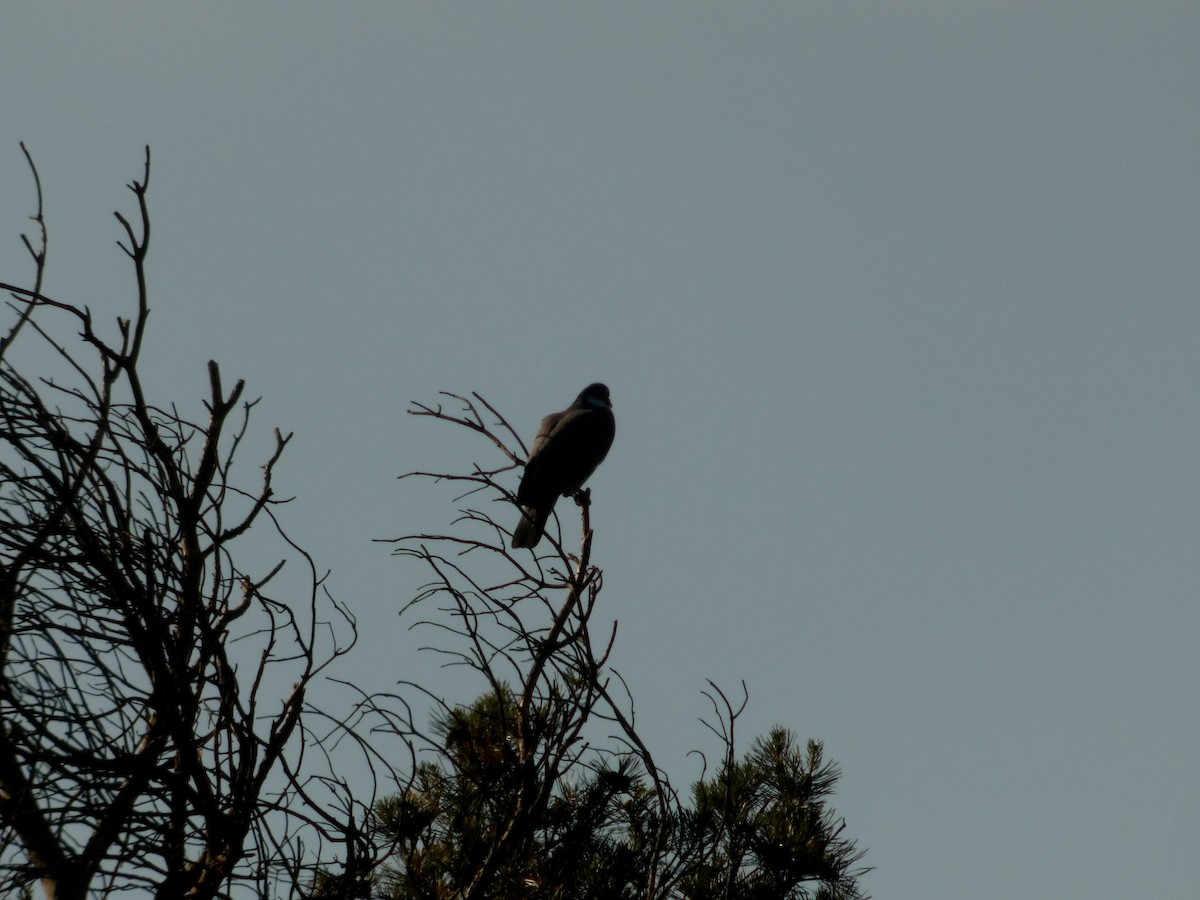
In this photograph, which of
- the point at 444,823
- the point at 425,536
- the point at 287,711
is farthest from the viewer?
the point at 444,823

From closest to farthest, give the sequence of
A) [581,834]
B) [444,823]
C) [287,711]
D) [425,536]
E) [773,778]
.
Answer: [287,711] < [425,536] < [581,834] < [444,823] < [773,778]

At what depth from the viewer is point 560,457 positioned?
5.62 m

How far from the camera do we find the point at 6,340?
1.76m

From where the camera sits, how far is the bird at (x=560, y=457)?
5426 millimetres

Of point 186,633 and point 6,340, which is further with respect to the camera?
point 186,633

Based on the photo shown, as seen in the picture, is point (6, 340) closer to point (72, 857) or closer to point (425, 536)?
point (72, 857)

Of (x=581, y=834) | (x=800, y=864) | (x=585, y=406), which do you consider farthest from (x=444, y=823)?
(x=585, y=406)

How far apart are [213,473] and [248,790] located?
63 cm

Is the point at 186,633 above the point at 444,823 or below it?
below

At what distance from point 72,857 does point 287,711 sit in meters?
0.42

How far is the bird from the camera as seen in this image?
17.8 ft

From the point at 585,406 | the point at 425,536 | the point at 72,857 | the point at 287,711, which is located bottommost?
the point at 72,857

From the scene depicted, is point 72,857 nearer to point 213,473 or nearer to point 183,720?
point 183,720

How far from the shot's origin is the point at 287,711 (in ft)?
6.45
